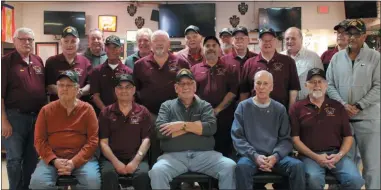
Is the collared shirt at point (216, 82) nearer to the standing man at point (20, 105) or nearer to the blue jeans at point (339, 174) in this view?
the blue jeans at point (339, 174)

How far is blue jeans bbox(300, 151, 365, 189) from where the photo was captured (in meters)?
3.21

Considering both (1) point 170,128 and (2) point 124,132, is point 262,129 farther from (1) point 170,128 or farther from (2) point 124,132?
(2) point 124,132

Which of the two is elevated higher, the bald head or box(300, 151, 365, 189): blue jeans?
the bald head

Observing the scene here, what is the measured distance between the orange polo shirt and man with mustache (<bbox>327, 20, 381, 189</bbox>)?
7.25 feet

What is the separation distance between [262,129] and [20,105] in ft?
7.40

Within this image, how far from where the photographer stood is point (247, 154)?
333 cm

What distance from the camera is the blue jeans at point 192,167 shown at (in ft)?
10.6

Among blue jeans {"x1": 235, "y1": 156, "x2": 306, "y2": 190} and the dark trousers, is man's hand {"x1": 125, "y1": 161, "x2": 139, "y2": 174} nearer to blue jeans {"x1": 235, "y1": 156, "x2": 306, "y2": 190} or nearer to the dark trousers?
the dark trousers

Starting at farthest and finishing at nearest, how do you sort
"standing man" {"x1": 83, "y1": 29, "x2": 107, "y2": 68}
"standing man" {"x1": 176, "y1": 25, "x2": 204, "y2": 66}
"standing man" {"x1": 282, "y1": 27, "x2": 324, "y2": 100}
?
"standing man" {"x1": 83, "y1": 29, "x2": 107, "y2": 68}, "standing man" {"x1": 176, "y1": 25, "x2": 204, "y2": 66}, "standing man" {"x1": 282, "y1": 27, "x2": 324, "y2": 100}

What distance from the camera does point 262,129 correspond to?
3424 millimetres

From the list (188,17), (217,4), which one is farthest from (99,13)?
(217,4)

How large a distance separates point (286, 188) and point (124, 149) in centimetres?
143

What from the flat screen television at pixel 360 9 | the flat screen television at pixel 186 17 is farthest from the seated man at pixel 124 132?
the flat screen television at pixel 360 9

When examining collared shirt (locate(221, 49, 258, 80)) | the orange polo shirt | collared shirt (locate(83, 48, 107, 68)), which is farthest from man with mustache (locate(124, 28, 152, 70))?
the orange polo shirt
